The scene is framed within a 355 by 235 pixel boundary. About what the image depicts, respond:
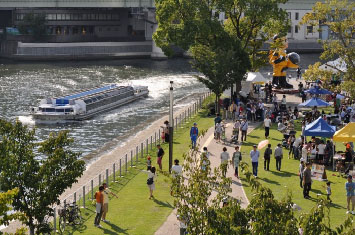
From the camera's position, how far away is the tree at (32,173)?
1035 inches

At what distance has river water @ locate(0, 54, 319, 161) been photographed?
6150 centimetres

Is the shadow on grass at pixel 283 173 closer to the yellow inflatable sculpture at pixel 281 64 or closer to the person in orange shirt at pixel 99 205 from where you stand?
the person in orange shirt at pixel 99 205

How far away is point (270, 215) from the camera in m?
17.2

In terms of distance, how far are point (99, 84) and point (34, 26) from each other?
134 ft

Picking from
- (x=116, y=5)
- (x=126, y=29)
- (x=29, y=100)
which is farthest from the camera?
(x=126, y=29)

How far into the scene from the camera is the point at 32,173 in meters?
26.7

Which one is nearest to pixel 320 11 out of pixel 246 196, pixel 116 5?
pixel 246 196

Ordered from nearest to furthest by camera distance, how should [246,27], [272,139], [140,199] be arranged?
[140,199], [272,139], [246,27]

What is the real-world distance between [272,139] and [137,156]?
940 centimetres

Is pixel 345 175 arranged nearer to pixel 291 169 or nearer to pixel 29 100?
pixel 291 169

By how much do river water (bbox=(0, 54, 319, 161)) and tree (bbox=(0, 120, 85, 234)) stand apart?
23.6 m

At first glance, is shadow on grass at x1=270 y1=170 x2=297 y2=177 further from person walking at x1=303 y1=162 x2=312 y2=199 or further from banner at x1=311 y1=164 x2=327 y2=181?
person walking at x1=303 y1=162 x2=312 y2=199

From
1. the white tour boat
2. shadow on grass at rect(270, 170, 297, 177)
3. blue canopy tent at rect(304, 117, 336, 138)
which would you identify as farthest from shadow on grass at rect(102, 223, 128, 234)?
A: the white tour boat

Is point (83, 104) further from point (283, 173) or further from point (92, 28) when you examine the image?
point (92, 28)
